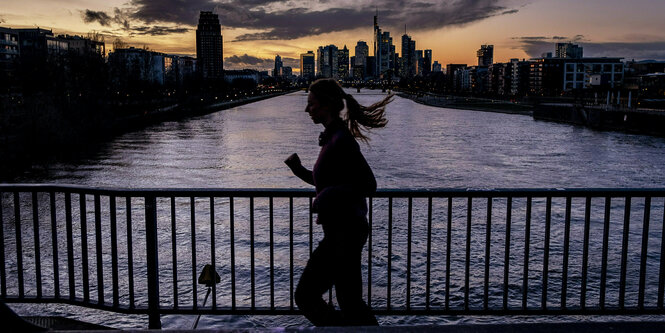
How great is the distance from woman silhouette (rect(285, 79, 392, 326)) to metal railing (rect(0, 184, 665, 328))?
951 millimetres

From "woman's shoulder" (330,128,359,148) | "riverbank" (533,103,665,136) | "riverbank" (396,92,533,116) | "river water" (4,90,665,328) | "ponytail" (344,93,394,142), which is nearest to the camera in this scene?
"woman's shoulder" (330,128,359,148)

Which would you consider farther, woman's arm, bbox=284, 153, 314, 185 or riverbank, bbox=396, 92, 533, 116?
→ riverbank, bbox=396, 92, 533, 116

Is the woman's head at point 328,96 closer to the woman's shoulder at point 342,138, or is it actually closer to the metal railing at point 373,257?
the woman's shoulder at point 342,138

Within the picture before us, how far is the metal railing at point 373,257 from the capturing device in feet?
16.4

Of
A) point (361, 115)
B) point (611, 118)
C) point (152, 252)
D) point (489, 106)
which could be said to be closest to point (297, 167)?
point (361, 115)

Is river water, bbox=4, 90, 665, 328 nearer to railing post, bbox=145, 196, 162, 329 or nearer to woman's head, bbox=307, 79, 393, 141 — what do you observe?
railing post, bbox=145, 196, 162, 329

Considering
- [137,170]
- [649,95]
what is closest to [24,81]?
[137,170]

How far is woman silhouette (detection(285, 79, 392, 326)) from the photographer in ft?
11.7

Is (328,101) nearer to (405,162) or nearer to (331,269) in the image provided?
(331,269)

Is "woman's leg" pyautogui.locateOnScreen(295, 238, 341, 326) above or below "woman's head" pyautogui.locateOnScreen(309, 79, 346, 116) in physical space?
below

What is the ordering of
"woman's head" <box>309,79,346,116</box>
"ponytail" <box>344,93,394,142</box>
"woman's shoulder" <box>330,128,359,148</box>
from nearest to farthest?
1. "woman's shoulder" <box>330,128,359,148</box>
2. "woman's head" <box>309,79,346,116</box>
3. "ponytail" <box>344,93,394,142</box>

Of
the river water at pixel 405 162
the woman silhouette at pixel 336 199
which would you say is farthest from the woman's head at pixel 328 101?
the river water at pixel 405 162

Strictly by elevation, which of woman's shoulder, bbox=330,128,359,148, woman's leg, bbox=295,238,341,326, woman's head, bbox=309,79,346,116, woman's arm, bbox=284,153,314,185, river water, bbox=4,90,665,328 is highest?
woman's head, bbox=309,79,346,116

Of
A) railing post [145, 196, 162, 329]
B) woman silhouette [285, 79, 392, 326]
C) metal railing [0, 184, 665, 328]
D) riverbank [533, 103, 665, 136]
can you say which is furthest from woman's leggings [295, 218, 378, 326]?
riverbank [533, 103, 665, 136]
